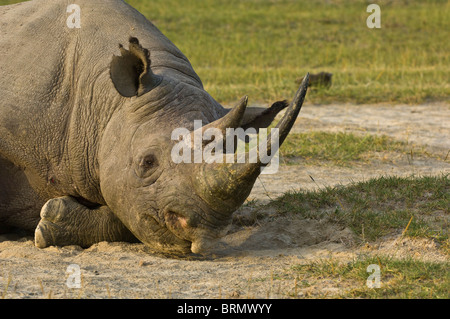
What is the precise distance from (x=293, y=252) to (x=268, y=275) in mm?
652

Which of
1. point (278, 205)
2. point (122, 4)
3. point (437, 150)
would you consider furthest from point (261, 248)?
point (437, 150)

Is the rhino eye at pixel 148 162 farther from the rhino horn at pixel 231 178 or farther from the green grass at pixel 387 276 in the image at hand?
the green grass at pixel 387 276

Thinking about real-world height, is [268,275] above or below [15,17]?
below

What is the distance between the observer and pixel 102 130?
523 centimetres

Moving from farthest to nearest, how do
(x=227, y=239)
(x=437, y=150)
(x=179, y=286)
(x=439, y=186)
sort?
(x=437, y=150)
(x=439, y=186)
(x=227, y=239)
(x=179, y=286)

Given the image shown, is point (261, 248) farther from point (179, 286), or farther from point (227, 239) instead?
point (179, 286)

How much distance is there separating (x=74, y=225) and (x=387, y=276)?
2282 millimetres

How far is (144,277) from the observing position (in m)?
4.48

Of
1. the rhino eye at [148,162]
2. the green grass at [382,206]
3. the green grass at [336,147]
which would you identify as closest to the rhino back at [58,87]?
the rhino eye at [148,162]

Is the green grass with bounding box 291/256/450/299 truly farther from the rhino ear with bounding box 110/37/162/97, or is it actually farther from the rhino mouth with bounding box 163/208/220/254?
the rhino ear with bounding box 110/37/162/97

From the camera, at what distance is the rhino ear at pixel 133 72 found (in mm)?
4875

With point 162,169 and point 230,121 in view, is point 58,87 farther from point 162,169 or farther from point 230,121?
point 230,121

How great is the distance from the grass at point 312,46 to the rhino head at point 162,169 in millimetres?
5774
